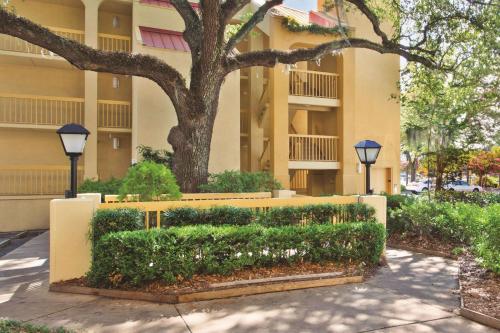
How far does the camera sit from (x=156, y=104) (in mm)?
13930

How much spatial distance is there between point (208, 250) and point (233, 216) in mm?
1247

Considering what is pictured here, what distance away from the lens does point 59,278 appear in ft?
19.7

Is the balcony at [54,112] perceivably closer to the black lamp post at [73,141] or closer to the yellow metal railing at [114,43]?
the yellow metal railing at [114,43]

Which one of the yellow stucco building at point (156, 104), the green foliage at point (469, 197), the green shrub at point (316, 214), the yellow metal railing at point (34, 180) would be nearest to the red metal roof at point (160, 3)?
the yellow stucco building at point (156, 104)

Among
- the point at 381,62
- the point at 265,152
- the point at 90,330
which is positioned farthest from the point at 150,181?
the point at 381,62

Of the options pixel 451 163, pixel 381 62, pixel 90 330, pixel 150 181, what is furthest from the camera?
pixel 451 163

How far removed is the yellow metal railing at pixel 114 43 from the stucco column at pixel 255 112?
5105 millimetres

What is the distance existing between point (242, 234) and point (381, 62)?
14195 millimetres

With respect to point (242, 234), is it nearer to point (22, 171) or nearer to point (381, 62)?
point (22, 171)

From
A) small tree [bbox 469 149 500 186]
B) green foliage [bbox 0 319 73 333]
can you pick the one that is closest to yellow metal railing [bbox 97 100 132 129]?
green foliage [bbox 0 319 73 333]

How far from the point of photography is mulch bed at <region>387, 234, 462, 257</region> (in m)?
8.63

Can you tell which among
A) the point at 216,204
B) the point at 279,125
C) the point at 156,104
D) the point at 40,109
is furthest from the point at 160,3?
the point at 216,204

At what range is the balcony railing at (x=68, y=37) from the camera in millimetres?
13352

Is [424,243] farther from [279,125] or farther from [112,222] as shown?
[279,125]
